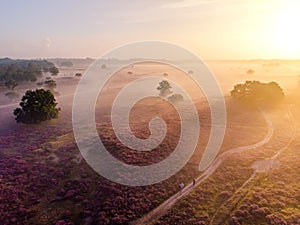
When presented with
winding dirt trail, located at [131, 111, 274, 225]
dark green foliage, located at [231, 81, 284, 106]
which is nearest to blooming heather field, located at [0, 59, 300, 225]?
winding dirt trail, located at [131, 111, 274, 225]

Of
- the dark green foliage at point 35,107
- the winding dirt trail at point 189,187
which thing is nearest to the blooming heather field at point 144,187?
the winding dirt trail at point 189,187

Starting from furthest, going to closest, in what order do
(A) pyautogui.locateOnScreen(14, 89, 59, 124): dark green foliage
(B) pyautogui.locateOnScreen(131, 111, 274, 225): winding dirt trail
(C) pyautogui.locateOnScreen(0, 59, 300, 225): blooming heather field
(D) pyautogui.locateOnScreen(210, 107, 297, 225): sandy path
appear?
(A) pyautogui.locateOnScreen(14, 89, 59, 124): dark green foliage
(D) pyautogui.locateOnScreen(210, 107, 297, 225): sandy path
(C) pyautogui.locateOnScreen(0, 59, 300, 225): blooming heather field
(B) pyautogui.locateOnScreen(131, 111, 274, 225): winding dirt trail

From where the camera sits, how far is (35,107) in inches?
3004

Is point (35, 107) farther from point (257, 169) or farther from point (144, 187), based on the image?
point (257, 169)

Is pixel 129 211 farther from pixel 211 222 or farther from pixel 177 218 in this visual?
pixel 211 222

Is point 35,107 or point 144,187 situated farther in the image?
point 35,107

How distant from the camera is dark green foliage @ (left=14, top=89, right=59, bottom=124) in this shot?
250 feet

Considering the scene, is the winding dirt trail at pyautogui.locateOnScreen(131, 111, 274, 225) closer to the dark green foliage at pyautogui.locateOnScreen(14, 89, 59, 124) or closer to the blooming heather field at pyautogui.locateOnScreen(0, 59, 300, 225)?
the blooming heather field at pyautogui.locateOnScreen(0, 59, 300, 225)

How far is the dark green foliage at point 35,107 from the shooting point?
76062 mm

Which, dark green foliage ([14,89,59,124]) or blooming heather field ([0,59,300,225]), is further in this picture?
dark green foliage ([14,89,59,124])

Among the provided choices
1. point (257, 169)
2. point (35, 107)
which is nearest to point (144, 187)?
point (257, 169)

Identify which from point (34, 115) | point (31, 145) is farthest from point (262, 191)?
point (34, 115)

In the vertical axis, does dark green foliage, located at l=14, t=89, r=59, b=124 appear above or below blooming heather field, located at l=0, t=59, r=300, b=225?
above

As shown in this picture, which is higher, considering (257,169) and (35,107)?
(35,107)
